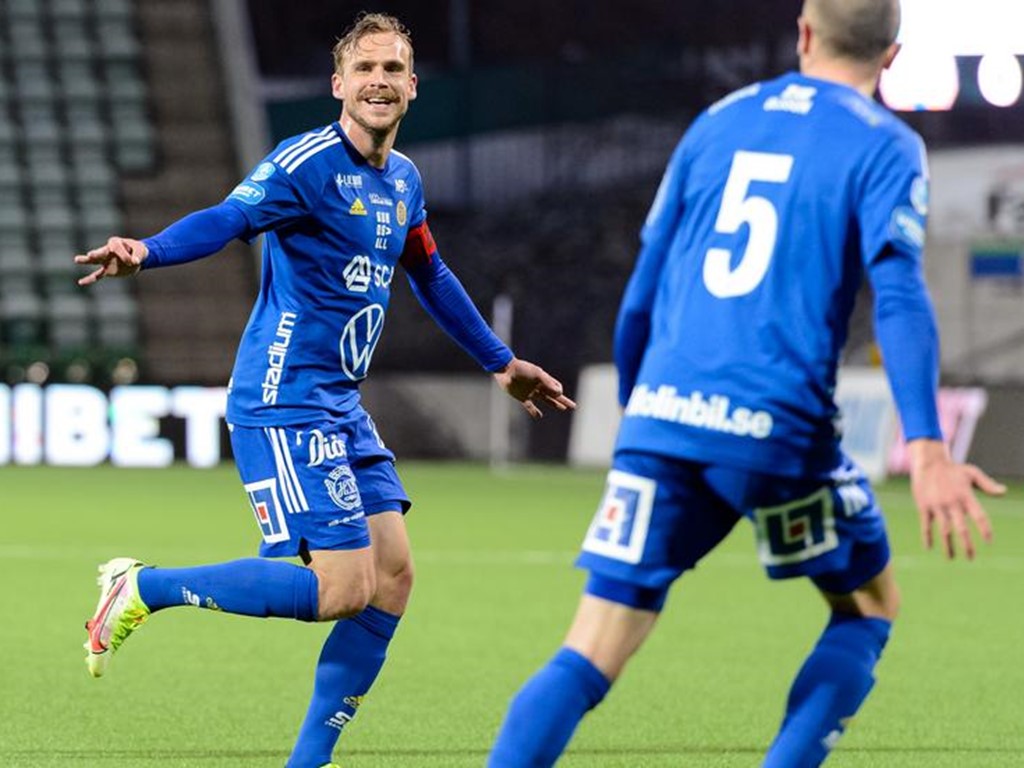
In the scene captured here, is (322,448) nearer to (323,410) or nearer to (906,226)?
(323,410)

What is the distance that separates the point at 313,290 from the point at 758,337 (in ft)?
5.55

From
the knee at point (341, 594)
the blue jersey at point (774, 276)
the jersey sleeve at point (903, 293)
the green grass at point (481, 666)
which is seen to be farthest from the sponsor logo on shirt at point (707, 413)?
the green grass at point (481, 666)

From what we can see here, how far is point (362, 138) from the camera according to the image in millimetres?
5164

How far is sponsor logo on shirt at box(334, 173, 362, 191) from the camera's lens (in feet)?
16.7

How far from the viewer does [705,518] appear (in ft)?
12.3

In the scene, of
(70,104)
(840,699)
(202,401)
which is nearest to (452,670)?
(840,699)

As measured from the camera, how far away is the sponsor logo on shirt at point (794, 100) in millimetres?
3734

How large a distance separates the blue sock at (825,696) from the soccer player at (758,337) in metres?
0.25

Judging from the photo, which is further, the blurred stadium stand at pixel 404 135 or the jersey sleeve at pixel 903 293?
the blurred stadium stand at pixel 404 135

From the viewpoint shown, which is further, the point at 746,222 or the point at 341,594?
the point at 341,594

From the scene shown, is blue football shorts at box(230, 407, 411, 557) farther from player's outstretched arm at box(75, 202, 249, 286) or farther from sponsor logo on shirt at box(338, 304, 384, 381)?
player's outstretched arm at box(75, 202, 249, 286)

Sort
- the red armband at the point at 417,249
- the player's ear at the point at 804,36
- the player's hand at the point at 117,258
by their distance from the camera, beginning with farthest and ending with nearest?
1. the red armband at the point at 417,249
2. the player's hand at the point at 117,258
3. the player's ear at the point at 804,36

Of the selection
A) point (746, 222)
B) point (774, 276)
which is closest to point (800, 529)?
point (774, 276)

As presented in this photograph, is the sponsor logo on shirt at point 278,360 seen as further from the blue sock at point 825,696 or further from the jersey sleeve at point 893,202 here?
the jersey sleeve at point 893,202
